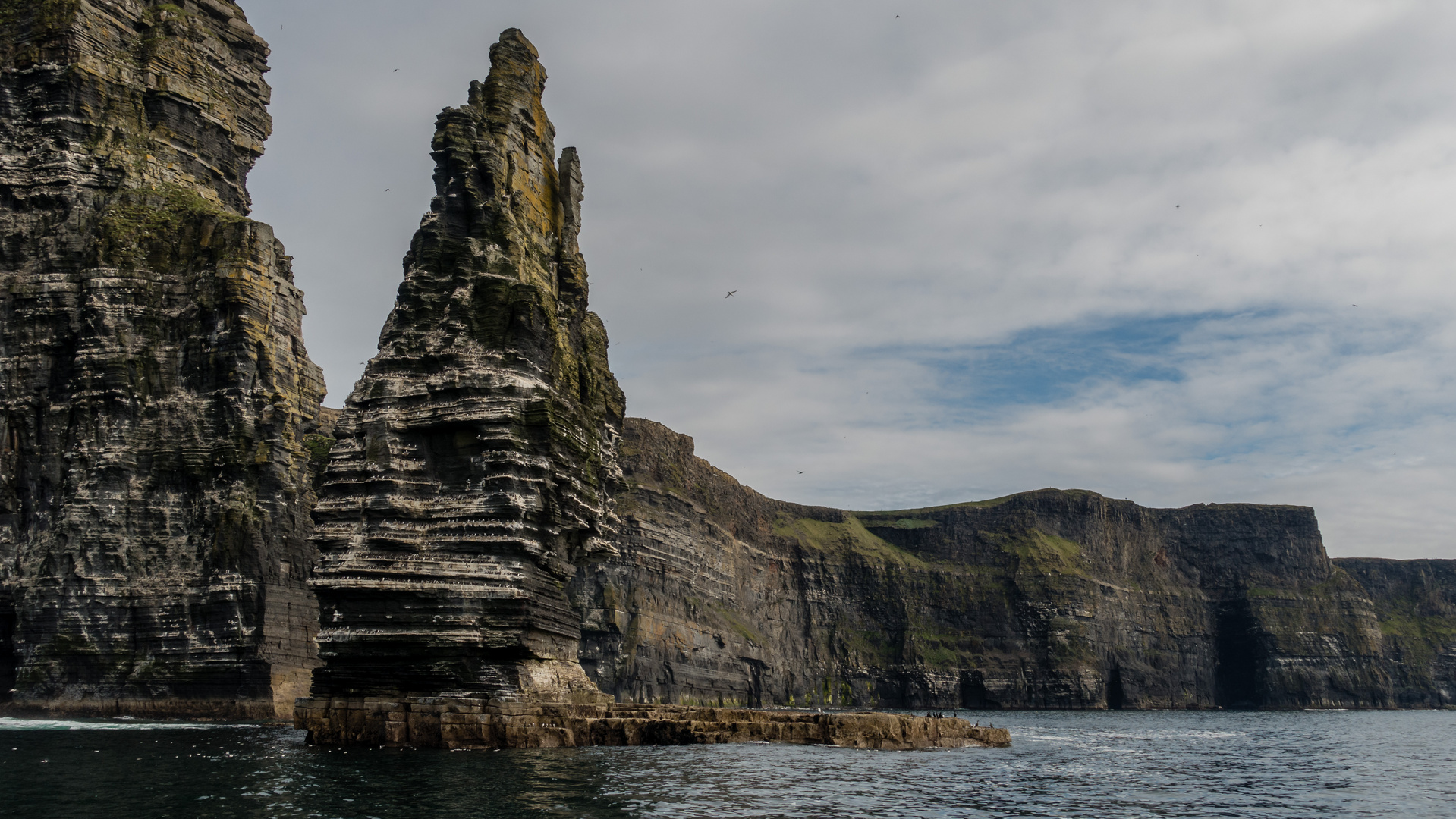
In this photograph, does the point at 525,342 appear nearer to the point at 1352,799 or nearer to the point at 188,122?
the point at 1352,799

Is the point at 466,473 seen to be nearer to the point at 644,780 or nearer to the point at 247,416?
the point at 644,780

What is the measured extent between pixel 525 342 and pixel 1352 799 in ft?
124

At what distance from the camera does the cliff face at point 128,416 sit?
211 ft

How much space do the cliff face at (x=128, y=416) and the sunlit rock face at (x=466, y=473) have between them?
76.8ft

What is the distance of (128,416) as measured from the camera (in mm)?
67812

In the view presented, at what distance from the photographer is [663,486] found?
146125 mm

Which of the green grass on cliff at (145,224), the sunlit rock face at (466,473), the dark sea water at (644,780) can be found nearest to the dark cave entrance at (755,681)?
the dark sea water at (644,780)

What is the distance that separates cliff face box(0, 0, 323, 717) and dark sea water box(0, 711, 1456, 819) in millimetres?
7584

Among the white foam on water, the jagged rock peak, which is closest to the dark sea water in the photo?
the white foam on water

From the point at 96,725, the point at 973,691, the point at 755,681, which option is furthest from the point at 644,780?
the point at 973,691

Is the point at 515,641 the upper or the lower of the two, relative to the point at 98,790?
upper

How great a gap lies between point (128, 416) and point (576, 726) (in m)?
40.6

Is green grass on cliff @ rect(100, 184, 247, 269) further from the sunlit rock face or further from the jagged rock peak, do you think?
the sunlit rock face

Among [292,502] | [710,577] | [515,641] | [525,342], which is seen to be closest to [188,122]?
[292,502]
